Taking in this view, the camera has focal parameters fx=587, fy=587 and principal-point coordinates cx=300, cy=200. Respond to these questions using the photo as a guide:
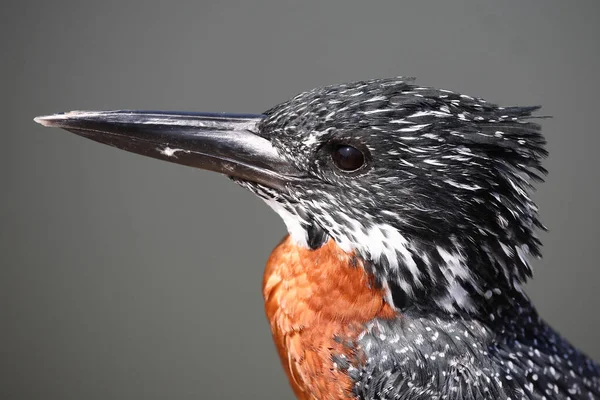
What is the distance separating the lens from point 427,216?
0.71m

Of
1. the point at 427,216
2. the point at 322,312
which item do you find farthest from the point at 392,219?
the point at 322,312

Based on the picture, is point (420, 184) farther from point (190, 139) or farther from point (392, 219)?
point (190, 139)

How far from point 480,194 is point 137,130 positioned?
44 cm

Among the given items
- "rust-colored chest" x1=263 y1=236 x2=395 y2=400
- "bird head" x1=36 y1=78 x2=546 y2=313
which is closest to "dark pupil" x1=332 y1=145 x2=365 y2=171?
"bird head" x1=36 y1=78 x2=546 y2=313

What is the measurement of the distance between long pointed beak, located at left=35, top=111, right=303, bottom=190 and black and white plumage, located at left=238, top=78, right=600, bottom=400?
0.9 inches

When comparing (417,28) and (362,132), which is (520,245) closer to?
(362,132)

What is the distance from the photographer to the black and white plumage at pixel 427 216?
697 millimetres

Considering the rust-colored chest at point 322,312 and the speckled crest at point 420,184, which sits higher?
the speckled crest at point 420,184

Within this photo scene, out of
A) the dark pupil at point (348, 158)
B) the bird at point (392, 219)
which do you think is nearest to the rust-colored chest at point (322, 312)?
the bird at point (392, 219)

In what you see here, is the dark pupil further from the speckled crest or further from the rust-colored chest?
A: the rust-colored chest

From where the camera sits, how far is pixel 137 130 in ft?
2.50

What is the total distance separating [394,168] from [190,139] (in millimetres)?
268

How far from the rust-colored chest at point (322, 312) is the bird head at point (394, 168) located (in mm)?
28

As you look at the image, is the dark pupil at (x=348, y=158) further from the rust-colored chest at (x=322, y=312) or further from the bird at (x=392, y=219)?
the rust-colored chest at (x=322, y=312)
